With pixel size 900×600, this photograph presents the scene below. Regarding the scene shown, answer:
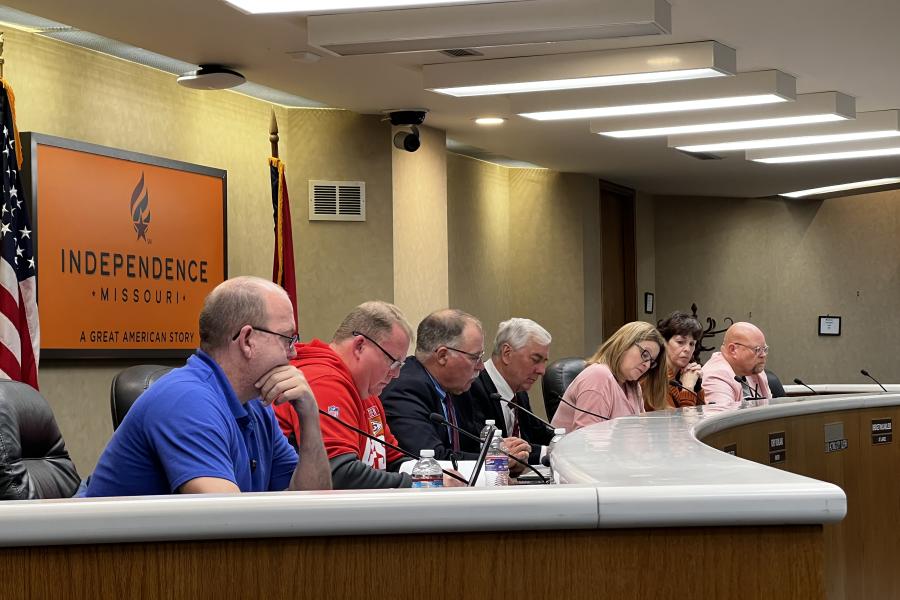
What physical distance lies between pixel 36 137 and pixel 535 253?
17.9 feet

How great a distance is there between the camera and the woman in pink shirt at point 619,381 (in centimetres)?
503

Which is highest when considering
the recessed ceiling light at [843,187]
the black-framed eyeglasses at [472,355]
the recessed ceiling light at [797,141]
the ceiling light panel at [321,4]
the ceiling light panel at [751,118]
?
the ceiling light panel at [321,4]

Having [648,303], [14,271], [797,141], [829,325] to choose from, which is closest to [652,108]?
[797,141]

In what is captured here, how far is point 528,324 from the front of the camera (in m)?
4.86

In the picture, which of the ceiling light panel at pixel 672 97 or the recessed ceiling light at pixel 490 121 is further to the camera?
the recessed ceiling light at pixel 490 121

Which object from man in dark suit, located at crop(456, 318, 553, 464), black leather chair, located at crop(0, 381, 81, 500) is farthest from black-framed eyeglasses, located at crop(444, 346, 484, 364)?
black leather chair, located at crop(0, 381, 81, 500)

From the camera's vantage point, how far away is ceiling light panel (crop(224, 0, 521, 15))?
471cm

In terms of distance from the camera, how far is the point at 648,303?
11820mm

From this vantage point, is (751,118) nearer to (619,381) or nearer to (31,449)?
(619,381)

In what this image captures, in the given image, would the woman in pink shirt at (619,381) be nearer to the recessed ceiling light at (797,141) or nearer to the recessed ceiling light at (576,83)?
the recessed ceiling light at (576,83)

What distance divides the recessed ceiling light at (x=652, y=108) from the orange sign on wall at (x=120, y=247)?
2015 millimetres

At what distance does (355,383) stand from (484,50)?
306cm

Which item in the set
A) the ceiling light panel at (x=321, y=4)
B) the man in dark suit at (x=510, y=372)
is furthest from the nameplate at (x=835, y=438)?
the ceiling light panel at (x=321, y=4)

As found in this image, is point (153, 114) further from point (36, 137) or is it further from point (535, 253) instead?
point (535, 253)
